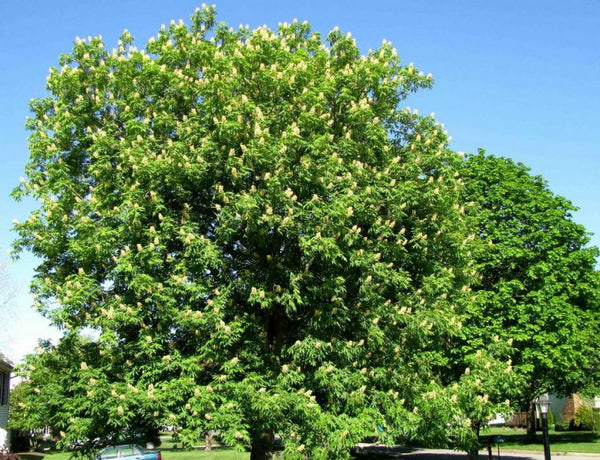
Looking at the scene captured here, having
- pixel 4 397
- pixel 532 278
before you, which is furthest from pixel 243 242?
pixel 4 397

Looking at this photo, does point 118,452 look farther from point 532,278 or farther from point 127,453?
point 532,278

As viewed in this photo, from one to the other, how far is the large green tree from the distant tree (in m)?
11.4

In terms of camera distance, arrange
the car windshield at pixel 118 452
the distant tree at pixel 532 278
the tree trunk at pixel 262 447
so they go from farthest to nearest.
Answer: the distant tree at pixel 532 278
the car windshield at pixel 118 452
the tree trunk at pixel 262 447

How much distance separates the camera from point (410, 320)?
15.0 meters

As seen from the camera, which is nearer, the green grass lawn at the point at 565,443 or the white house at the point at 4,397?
the green grass lawn at the point at 565,443

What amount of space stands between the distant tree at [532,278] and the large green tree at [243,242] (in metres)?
11.4

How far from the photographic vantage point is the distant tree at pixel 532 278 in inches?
1080

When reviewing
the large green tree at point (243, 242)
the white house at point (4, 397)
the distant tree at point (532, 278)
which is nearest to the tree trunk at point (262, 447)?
the large green tree at point (243, 242)

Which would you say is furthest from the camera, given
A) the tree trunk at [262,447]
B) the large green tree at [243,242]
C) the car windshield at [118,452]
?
the car windshield at [118,452]

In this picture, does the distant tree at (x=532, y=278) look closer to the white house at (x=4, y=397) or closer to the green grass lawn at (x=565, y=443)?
the green grass lawn at (x=565, y=443)

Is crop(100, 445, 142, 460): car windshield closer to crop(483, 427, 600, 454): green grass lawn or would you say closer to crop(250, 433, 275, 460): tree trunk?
crop(250, 433, 275, 460): tree trunk

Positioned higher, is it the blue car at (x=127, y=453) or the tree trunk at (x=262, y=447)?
the tree trunk at (x=262, y=447)

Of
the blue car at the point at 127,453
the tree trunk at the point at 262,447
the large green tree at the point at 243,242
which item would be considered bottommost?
the blue car at the point at 127,453

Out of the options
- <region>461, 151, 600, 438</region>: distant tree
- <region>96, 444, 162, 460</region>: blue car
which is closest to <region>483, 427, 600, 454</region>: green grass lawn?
<region>461, 151, 600, 438</region>: distant tree
